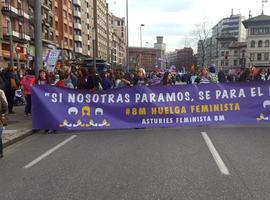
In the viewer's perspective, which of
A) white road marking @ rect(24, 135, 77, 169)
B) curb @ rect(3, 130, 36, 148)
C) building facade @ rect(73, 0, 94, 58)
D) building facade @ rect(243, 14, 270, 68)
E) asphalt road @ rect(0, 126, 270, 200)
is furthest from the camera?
building facade @ rect(243, 14, 270, 68)

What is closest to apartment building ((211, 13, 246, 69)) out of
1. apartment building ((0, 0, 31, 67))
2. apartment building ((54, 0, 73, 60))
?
apartment building ((54, 0, 73, 60))

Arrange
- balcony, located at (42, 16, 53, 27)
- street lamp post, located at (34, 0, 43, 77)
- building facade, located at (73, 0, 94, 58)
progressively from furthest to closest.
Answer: building facade, located at (73, 0, 94, 58) < balcony, located at (42, 16, 53, 27) < street lamp post, located at (34, 0, 43, 77)

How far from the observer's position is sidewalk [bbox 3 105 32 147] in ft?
34.8

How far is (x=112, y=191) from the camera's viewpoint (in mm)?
5992

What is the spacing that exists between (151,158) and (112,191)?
2315mm

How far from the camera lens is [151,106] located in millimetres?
12156

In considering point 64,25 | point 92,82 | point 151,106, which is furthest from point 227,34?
point 151,106

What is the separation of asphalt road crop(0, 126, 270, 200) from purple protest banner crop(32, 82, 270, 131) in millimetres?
643

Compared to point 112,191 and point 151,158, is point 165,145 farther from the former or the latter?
point 112,191

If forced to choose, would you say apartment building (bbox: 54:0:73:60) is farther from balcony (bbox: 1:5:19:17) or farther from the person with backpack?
the person with backpack

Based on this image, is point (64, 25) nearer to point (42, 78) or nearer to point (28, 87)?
point (28, 87)

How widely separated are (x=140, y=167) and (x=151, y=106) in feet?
15.8

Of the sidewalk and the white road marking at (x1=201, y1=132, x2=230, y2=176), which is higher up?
the white road marking at (x1=201, y1=132, x2=230, y2=176)

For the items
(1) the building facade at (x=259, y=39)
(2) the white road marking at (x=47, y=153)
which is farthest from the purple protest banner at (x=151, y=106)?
(1) the building facade at (x=259, y=39)
